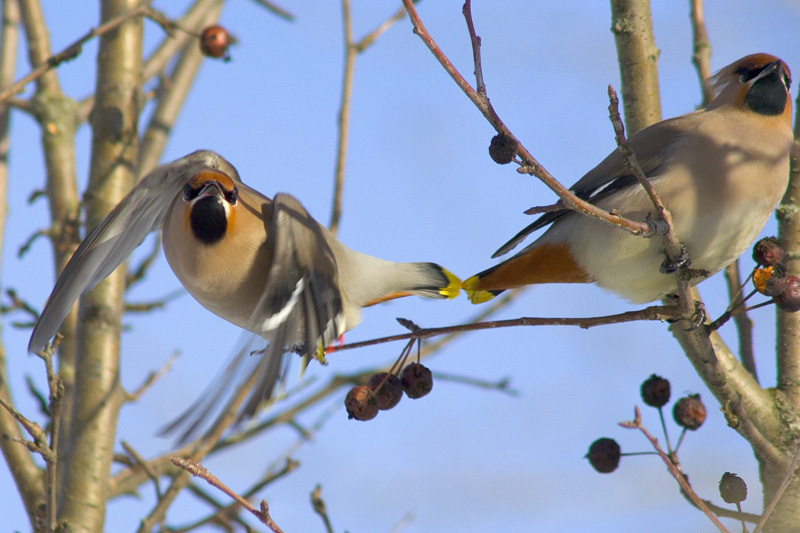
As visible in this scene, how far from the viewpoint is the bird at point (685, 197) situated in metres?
2.75

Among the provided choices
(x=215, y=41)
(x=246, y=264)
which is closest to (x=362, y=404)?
(x=246, y=264)

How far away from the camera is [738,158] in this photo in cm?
283

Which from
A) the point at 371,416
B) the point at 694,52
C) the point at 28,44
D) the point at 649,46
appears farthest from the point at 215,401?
the point at 28,44

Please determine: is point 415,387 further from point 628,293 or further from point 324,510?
point 628,293

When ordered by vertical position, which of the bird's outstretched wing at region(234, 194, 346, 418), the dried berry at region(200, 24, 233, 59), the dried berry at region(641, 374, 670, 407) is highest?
the dried berry at region(200, 24, 233, 59)

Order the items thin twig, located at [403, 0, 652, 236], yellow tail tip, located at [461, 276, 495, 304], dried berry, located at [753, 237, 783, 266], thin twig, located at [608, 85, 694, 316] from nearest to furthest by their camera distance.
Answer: thin twig, located at [403, 0, 652, 236], thin twig, located at [608, 85, 694, 316], dried berry, located at [753, 237, 783, 266], yellow tail tip, located at [461, 276, 495, 304]

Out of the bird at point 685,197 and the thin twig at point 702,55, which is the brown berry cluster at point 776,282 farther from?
the thin twig at point 702,55

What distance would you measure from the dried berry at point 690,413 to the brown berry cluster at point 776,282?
1.30 ft

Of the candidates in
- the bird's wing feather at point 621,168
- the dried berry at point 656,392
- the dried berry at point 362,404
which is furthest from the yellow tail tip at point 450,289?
the dried berry at point 656,392

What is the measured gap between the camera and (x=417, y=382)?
8.98 feet

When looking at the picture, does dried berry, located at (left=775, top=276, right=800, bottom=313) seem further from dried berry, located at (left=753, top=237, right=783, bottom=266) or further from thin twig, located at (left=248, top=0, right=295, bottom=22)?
thin twig, located at (left=248, top=0, right=295, bottom=22)

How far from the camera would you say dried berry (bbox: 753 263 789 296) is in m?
2.45

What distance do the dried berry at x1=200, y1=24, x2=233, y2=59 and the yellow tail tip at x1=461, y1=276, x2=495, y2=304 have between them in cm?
160

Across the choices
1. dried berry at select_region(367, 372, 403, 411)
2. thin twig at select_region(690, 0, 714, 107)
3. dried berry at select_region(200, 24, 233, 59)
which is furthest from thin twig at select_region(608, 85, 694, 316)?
dried berry at select_region(200, 24, 233, 59)
